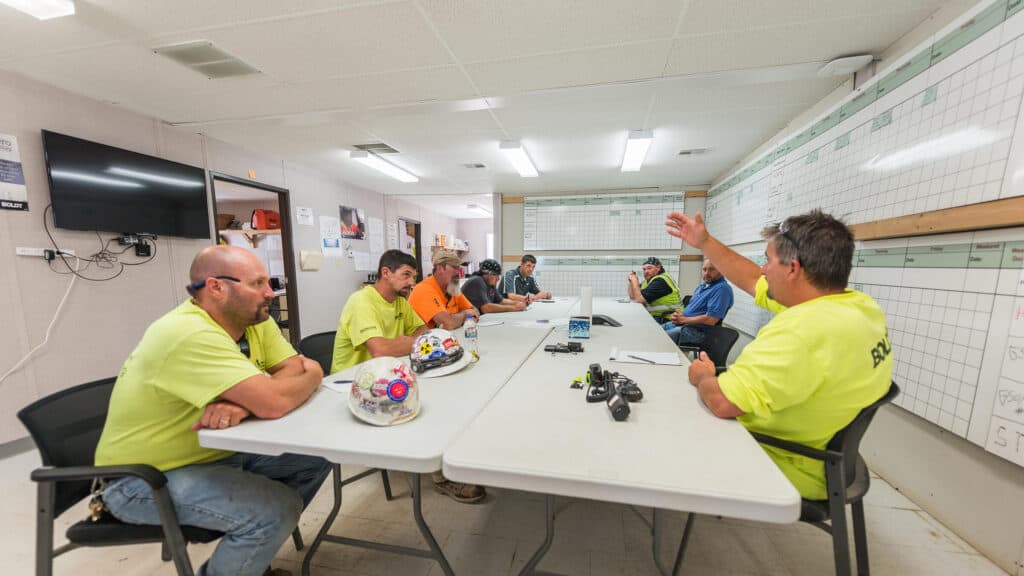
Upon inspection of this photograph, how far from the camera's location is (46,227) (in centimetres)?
246

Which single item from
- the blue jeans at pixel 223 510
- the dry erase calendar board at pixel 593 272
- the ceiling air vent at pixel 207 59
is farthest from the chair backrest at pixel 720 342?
the ceiling air vent at pixel 207 59

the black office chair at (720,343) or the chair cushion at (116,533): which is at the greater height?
the black office chair at (720,343)

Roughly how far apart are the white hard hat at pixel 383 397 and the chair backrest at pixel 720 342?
206 centimetres

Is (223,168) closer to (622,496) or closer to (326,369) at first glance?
(326,369)

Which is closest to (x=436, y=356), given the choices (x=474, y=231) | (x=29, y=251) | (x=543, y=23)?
(x=543, y=23)

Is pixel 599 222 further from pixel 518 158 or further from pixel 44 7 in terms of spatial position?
pixel 44 7

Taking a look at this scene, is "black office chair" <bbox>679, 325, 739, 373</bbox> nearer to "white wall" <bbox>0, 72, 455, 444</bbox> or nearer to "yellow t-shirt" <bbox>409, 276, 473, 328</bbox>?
"yellow t-shirt" <bbox>409, 276, 473, 328</bbox>

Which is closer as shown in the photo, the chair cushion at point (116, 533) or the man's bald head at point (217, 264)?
the chair cushion at point (116, 533)

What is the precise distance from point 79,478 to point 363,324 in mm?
1075

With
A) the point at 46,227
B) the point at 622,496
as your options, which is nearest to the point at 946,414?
the point at 622,496

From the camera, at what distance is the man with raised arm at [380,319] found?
1.88 m

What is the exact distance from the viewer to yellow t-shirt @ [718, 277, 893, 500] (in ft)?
3.20

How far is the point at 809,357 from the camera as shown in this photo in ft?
3.20

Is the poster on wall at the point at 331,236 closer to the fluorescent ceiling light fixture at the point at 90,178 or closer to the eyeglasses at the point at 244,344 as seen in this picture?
the fluorescent ceiling light fixture at the point at 90,178
